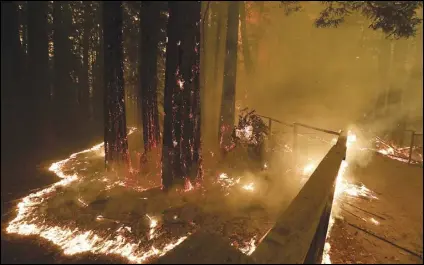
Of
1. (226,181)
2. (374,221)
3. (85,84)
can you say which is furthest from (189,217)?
(85,84)

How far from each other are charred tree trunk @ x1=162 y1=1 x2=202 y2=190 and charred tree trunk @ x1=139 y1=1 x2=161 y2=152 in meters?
2.14

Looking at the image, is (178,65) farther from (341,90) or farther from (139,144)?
(341,90)

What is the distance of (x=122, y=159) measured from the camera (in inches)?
366

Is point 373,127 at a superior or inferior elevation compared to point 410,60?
inferior

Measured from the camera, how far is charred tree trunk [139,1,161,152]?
29.8ft

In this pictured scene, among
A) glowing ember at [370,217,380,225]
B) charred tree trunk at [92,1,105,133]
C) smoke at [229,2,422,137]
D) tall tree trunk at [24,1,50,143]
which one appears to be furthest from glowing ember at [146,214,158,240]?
smoke at [229,2,422,137]

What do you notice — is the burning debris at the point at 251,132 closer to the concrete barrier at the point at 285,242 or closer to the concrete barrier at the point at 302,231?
the concrete barrier at the point at 302,231

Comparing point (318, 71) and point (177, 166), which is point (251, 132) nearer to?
point (177, 166)

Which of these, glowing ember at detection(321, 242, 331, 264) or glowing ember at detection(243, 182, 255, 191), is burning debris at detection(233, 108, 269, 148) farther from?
glowing ember at detection(321, 242, 331, 264)

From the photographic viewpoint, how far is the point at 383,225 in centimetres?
593

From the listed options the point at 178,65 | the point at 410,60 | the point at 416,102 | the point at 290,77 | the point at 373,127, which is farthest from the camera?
the point at 290,77

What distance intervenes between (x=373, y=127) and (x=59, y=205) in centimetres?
1978

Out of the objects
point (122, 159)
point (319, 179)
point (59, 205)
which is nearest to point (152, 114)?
point (122, 159)

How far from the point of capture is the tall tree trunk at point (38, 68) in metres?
16.4
